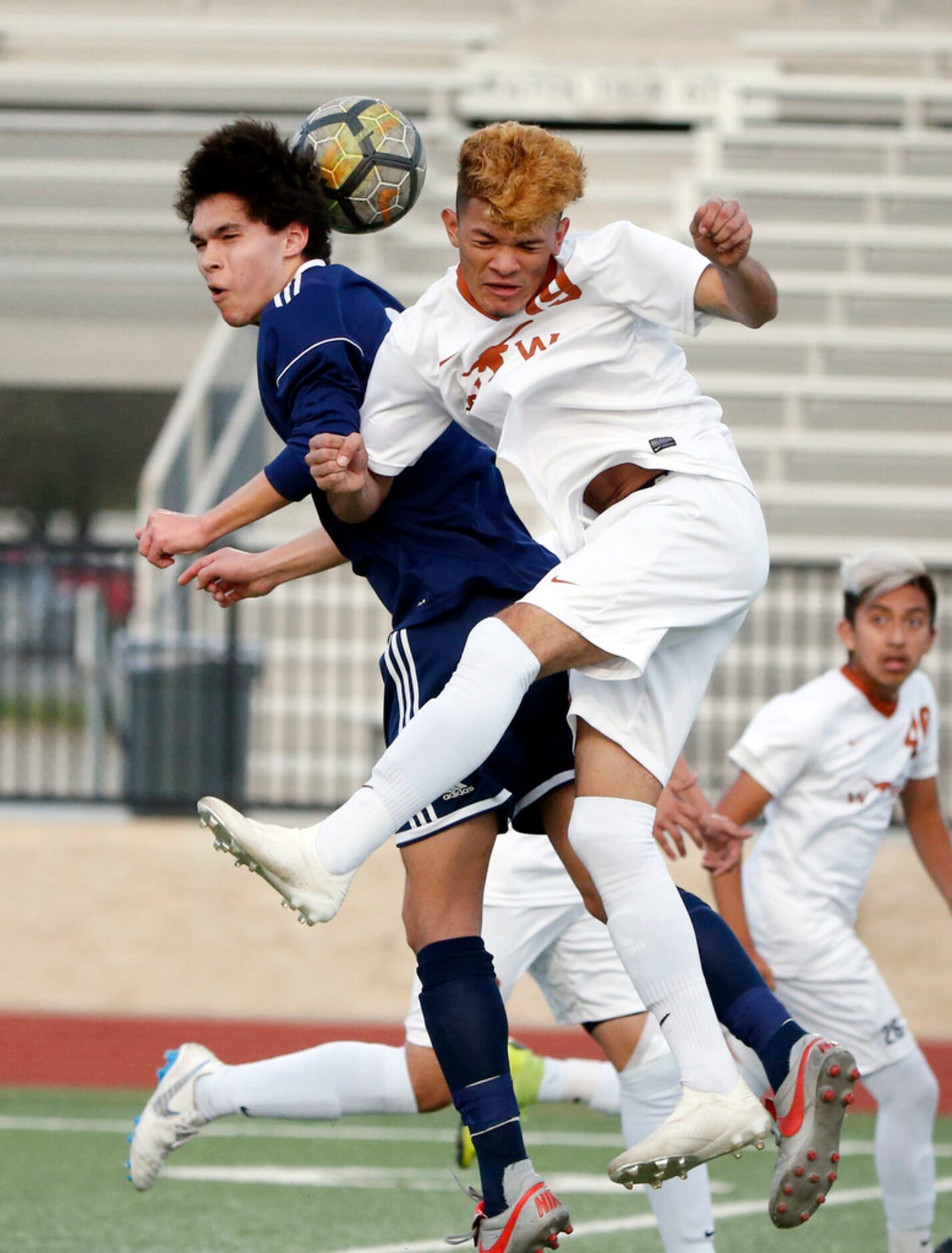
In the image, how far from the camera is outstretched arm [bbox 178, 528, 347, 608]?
12.7 ft

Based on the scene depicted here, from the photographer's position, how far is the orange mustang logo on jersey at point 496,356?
362 cm

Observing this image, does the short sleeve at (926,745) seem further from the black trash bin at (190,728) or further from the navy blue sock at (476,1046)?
the black trash bin at (190,728)

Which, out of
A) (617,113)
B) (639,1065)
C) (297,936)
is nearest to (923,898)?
(297,936)

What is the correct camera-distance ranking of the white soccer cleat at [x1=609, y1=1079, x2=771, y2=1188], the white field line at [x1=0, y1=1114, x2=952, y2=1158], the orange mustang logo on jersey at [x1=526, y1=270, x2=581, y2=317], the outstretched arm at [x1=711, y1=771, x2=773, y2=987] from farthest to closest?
the white field line at [x1=0, y1=1114, x2=952, y2=1158]
the outstretched arm at [x1=711, y1=771, x2=773, y2=987]
the orange mustang logo on jersey at [x1=526, y1=270, x2=581, y2=317]
the white soccer cleat at [x1=609, y1=1079, x2=771, y2=1188]

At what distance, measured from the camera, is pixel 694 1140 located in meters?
3.38

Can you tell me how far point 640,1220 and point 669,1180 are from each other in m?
1.49

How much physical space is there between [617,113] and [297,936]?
8.94 meters

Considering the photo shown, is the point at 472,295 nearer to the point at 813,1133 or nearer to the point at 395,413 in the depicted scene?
the point at 395,413

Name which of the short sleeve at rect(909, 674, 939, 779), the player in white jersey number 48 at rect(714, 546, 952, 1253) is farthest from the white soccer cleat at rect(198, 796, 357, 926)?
the short sleeve at rect(909, 674, 939, 779)

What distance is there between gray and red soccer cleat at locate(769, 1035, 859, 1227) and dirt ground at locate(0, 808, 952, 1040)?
4.71 metres

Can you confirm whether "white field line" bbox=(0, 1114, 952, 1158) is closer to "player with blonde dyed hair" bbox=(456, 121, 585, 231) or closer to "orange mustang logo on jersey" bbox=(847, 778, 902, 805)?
"orange mustang logo on jersey" bbox=(847, 778, 902, 805)

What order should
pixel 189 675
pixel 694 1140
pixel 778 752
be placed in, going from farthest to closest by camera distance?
pixel 189 675, pixel 778 752, pixel 694 1140

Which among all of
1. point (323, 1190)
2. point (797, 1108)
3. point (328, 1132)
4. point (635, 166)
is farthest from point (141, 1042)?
point (635, 166)

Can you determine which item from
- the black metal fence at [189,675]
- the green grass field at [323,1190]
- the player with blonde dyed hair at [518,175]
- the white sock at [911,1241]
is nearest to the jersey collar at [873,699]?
the white sock at [911,1241]
